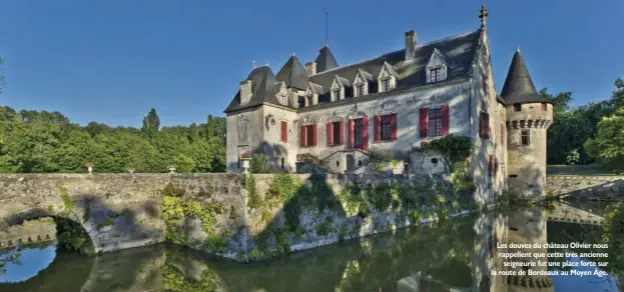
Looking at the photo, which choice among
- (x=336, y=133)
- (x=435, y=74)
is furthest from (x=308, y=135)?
(x=435, y=74)

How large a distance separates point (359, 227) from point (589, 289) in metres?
6.39

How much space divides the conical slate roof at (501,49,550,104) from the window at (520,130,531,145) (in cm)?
204

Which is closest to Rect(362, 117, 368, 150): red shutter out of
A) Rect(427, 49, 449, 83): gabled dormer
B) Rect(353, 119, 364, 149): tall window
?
Rect(353, 119, 364, 149): tall window

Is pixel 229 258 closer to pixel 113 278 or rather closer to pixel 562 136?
pixel 113 278

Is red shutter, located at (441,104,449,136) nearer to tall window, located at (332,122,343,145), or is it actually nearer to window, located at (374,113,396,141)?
window, located at (374,113,396,141)

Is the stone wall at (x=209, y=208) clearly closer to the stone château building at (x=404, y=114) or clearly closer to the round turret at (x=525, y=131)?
the stone château building at (x=404, y=114)

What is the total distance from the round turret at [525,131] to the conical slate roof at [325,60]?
14178 millimetres

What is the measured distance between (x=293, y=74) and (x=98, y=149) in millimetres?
20393

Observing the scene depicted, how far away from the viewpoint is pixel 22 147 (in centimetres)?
2545

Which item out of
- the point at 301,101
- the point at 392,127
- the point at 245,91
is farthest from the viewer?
the point at 301,101

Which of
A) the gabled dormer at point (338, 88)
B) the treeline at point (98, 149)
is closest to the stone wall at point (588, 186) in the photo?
the gabled dormer at point (338, 88)

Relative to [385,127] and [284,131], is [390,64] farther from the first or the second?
[284,131]

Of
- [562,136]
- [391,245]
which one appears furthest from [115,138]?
[562,136]

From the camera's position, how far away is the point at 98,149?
31.1 meters
